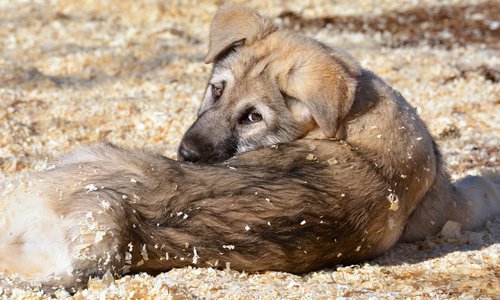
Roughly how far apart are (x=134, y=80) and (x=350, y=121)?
369 cm

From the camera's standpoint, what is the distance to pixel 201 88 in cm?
790

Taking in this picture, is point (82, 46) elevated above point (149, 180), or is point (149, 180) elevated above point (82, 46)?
point (149, 180)

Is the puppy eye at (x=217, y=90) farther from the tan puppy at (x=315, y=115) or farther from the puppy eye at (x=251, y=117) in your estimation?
the puppy eye at (x=251, y=117)

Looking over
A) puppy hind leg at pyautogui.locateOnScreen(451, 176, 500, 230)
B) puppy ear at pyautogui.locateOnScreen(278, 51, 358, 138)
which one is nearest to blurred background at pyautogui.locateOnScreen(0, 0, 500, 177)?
puppy hind leg at pyautogui.locateOnScreen(451, 176, 500, 230)

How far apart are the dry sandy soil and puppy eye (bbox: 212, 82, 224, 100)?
38.2 inches

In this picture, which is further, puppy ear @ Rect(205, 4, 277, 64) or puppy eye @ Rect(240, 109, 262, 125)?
puppy ear @ Rect(205, 4, 277, 64)

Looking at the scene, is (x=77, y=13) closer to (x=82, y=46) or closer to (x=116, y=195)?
(x=82, y=46)

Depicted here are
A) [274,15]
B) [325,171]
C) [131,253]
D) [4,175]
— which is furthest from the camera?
[274,15]

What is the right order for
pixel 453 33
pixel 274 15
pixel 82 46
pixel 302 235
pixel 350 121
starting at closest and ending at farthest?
pixel 302 235
pixel 350 121
pixel 82 46
pixel 453 33
pixel 274 15

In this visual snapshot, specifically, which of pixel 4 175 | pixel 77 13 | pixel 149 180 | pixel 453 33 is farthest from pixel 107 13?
pixel 149 180

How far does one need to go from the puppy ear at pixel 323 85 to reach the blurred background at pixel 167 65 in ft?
4.77

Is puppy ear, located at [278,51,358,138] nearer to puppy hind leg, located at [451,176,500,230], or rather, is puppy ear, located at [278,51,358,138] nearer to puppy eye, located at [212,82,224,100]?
puppy eye, located at [212,82,224,100]

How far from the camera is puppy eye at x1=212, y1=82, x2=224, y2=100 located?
535 centimetres

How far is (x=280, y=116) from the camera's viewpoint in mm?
5062
